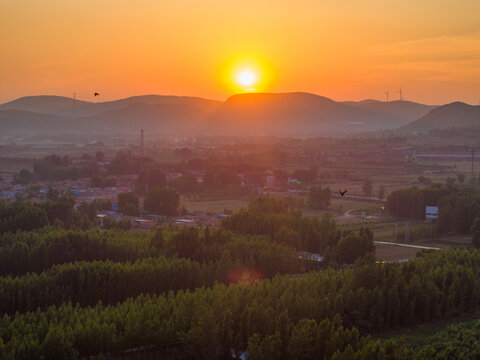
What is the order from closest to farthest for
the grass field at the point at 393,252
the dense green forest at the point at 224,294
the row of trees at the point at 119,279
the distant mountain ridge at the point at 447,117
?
1. the dense green forest at the point at 224,294
2. the row of trees at the point at 119,279
3. the grass field at the point at 393,252
4. the distant mountain ridge at the point at 447,117

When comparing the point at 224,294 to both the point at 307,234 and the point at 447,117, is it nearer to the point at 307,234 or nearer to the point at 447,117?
the point at 307,234

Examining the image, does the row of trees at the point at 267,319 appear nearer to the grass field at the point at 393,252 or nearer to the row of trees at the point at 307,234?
the row of trees at the point at 307,234

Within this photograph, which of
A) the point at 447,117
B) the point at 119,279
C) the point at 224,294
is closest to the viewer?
the point at 224,294

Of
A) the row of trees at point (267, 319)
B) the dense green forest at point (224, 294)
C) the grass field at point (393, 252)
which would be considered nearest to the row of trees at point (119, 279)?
the dense green forest at point (224, 294)

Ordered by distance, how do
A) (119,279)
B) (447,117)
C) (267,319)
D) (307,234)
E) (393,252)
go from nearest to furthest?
(267,319) → (119,279) → (393,252) → (307,234) → (447,117)

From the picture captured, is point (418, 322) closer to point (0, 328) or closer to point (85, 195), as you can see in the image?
point (0, 328)

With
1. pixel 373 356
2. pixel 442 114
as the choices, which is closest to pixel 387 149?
pixel 373 356

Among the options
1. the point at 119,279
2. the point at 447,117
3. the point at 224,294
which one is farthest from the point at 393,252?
the point at 447,117

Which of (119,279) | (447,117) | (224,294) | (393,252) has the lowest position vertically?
(393,252)
